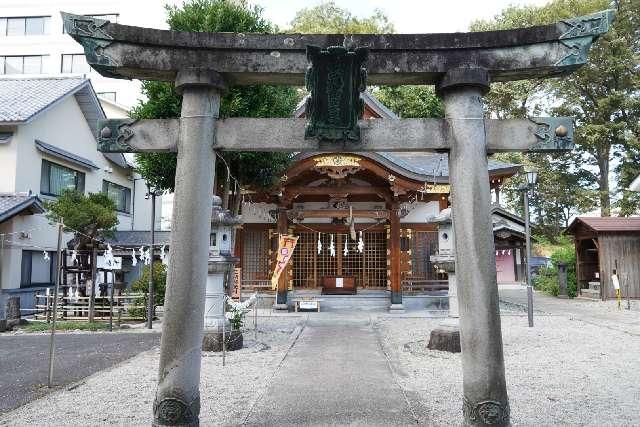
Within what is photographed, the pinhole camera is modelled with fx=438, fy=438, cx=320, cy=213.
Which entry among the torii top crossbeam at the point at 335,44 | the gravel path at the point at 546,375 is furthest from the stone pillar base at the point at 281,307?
the torii top crossbeam at the point at 335,44

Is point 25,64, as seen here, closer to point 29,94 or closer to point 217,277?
point 29,94

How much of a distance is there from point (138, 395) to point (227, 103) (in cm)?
964

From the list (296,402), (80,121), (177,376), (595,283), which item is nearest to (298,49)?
(177,376)

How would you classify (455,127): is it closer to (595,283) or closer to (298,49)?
(298,49)

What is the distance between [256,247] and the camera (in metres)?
18.9

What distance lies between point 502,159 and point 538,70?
24.3 m

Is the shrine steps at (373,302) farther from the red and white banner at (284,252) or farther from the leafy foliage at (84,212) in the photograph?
the leafy foliage at (84,212)

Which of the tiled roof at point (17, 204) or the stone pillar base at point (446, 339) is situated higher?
the tiled roof at point (17, 204)

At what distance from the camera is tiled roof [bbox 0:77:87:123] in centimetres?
1773

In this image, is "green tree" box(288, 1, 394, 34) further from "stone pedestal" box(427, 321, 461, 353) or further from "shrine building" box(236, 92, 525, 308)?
"stone pedestal" box(427, 321, 461, 353)

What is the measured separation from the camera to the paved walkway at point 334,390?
5.49m

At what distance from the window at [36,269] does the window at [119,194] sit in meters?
5.34

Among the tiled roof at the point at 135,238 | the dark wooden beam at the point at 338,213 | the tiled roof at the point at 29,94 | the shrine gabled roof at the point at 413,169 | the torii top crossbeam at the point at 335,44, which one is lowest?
the tiled roof at the point at 135,238

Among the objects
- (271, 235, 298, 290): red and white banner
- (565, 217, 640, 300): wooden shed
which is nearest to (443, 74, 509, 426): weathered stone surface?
(271, 235, 298, 290): red and white banner
